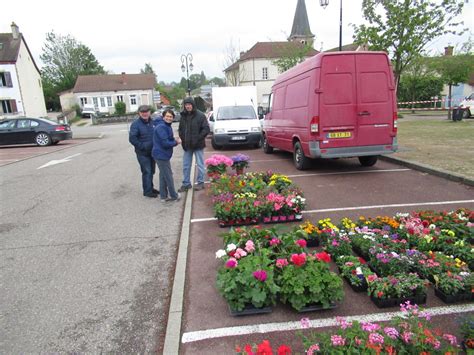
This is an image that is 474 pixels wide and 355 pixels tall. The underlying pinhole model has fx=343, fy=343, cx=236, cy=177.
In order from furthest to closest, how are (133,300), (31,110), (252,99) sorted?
(31,110) → (252,99) → (133,300)

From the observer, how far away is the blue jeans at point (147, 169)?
705 cm

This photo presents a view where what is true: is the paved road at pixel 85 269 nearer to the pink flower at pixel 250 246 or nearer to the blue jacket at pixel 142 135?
the pink flower at pixel 250 246

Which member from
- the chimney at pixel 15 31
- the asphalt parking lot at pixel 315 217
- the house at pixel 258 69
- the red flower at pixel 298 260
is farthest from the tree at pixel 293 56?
the chimney at pixel 15 31

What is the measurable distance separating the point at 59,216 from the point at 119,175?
369cm

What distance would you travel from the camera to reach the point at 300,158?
8945 mm

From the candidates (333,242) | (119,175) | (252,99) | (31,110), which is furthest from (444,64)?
(31,110)

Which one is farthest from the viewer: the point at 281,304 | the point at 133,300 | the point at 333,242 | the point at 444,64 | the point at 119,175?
the point at 444,64

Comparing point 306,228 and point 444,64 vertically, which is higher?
point 444,64

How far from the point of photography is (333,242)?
153 inches

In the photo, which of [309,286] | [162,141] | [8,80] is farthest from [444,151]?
[8,80]

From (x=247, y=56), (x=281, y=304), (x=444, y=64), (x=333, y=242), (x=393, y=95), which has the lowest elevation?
(x=281, y=304)

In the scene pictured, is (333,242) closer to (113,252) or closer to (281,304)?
(281,304)

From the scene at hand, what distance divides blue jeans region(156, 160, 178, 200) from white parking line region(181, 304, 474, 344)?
4.14 meters

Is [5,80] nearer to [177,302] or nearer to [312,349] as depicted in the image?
[177,302]
